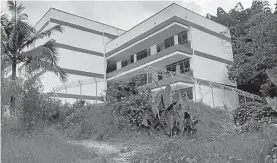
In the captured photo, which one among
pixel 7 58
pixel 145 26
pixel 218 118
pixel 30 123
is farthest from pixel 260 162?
pixel 145 26

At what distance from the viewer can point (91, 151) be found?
367 inches

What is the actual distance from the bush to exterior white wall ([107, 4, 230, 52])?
15375 millimetres

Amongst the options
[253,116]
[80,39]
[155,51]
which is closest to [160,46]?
[155,51]

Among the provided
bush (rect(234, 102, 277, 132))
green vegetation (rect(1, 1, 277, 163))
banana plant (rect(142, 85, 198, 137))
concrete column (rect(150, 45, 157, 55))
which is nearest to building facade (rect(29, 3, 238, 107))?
concrete column (rect(150, 45, 157, 55))

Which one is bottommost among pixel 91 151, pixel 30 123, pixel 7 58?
pixel 91 151

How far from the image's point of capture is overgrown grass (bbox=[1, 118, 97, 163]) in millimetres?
7461

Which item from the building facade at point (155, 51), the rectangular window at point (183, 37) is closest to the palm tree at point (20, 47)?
the building facade at point (155, 51)

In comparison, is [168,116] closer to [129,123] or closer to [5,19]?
[129,123]

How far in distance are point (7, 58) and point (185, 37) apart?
1725cm

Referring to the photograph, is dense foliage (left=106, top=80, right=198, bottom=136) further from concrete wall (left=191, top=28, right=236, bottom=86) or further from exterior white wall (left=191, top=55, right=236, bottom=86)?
concrete wall (left=191, top=28, right=236, bottom=86)

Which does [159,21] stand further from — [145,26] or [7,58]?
[7,58]

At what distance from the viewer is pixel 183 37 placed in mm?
29672

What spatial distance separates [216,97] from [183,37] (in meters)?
6.79

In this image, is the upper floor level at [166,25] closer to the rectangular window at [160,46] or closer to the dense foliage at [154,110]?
the rectangular window at [160,46]
